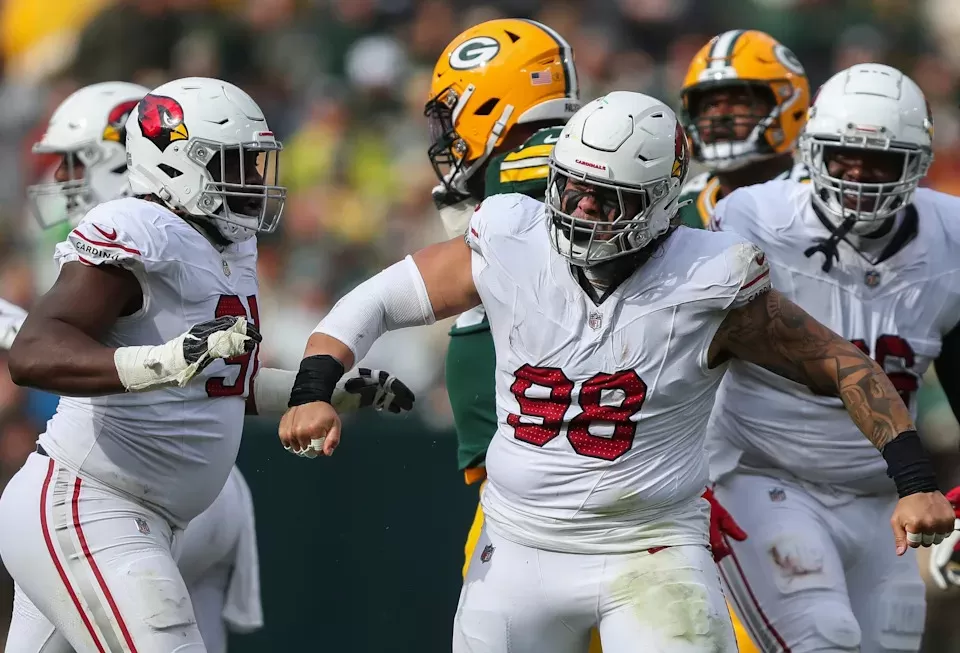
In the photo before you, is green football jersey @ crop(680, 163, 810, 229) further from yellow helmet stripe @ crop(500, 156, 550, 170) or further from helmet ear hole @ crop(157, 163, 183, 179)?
helmet ear hole @ crop(157, 163, 183, 179)

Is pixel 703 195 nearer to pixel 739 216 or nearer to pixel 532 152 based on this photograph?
pixel 739 216

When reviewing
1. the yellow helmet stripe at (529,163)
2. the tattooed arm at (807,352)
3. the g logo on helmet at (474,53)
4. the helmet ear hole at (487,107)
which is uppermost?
the g logo on helmet at (474,53)

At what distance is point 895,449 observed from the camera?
3.60 meters

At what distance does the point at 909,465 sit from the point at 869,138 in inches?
49.8

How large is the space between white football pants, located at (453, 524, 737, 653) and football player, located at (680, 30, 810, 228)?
6.96ft

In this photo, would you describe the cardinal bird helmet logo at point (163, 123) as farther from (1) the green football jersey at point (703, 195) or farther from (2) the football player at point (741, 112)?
(2) the football player at point (741, 112)

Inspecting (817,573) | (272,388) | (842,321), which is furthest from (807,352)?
(272,388)

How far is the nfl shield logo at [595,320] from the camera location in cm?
368

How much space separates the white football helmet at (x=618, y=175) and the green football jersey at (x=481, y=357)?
0.51 metres

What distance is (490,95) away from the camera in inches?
187

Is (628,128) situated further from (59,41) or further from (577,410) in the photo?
(59,41)

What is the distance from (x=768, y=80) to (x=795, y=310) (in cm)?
213

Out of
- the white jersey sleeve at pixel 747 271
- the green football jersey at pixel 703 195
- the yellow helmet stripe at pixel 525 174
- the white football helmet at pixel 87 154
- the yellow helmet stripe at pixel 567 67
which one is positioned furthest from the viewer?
the white football helmet at pixel 87 154

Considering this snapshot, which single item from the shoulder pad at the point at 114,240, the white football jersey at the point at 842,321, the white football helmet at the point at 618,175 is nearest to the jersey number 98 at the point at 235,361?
the shoulder pad at the point at 114,240
